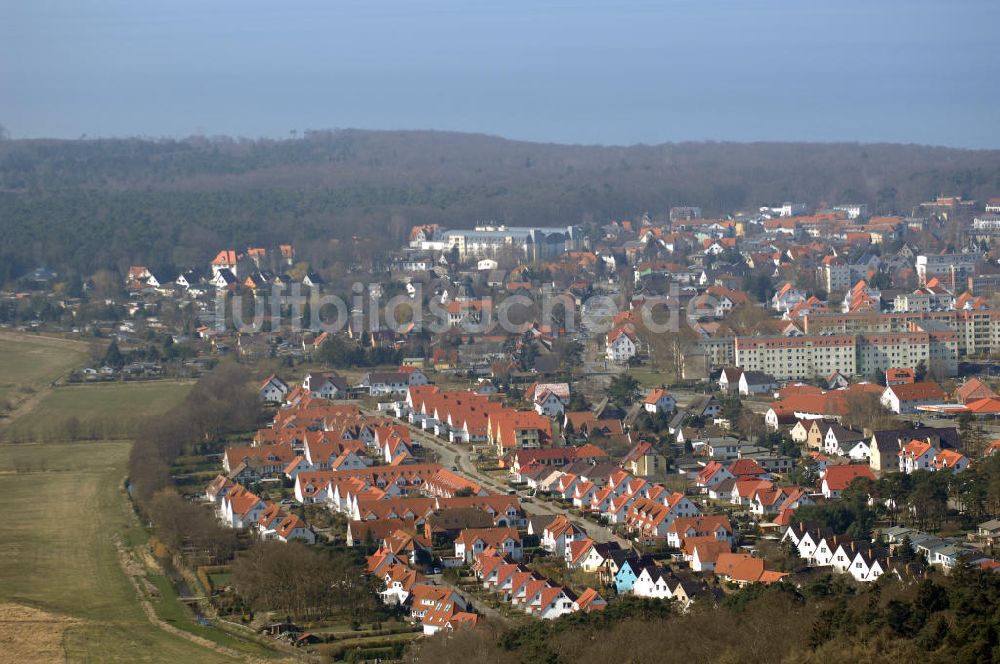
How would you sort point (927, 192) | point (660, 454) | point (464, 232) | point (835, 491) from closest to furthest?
point (835, 491)
point (660, 454)
point (464, 232)
point (927, 192)

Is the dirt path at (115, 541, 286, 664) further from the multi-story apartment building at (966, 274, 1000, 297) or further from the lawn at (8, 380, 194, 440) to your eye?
the multi-story apartment building at (966, 274, 1000, 297)

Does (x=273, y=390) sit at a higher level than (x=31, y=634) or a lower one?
higher

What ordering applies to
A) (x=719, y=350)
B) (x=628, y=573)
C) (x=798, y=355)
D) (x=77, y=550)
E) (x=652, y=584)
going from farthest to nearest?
1. (x=719, y=350)
2. (x=798, y=355)
3. (x=77, y=550)
4. (x=628, y=573)
5. (x=652, y=584)

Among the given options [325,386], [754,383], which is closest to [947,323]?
[754,383]

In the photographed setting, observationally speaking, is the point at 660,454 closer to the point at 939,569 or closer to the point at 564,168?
the point at 939,569

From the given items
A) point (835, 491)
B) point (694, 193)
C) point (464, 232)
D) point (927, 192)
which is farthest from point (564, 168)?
point (835, 491)

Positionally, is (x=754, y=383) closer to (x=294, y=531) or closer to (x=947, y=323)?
(x=947, y=323)

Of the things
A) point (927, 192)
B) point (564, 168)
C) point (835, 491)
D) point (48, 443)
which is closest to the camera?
point (835, 491)
